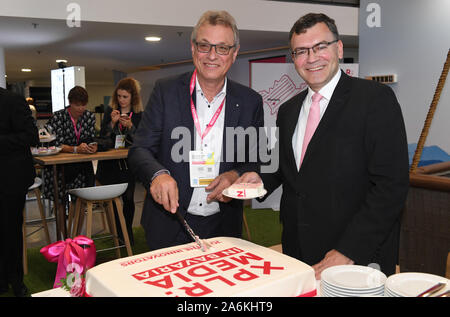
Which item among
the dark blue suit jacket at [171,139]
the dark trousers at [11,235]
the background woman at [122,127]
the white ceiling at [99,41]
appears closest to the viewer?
the dark blue suit jacket at [171,139]

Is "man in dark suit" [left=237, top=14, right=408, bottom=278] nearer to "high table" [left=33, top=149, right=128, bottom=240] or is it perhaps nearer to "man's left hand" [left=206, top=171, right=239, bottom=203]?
"man's left hand" [left=206, top=171, right=239, bottom=203]

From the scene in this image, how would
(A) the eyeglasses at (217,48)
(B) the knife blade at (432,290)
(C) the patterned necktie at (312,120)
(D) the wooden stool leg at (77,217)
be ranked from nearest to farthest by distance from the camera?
(B) the knife blade at (432,290), (C) the patterned necktie at (312,120), (A) the eyeglasses at (217,48), (D) the wooden stool leg at (77,217)

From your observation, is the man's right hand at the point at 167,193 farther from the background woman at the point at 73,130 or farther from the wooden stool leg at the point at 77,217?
the background woman at the point at 73,130

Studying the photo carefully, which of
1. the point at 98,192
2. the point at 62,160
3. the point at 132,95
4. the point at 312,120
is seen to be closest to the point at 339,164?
the point at 312,120

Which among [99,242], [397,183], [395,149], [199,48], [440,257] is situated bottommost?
[99,242]

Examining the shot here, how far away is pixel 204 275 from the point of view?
3.02 ft

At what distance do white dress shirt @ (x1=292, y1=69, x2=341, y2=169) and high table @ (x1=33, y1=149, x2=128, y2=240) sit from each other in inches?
115

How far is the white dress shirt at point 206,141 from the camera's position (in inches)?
69.9

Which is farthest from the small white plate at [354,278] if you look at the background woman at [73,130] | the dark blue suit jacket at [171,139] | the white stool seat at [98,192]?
the background woman at [73,130]

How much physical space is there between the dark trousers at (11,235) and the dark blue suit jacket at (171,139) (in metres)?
1.61
